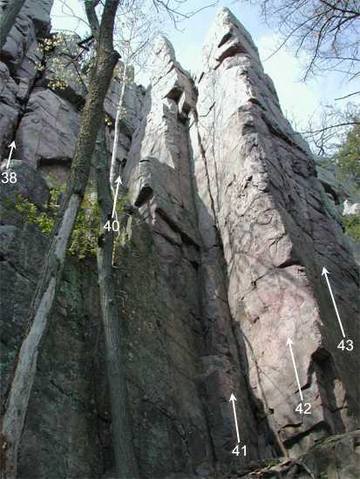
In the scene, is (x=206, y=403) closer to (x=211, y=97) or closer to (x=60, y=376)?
(x=60, y=376)

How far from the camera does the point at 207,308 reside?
13.5 m

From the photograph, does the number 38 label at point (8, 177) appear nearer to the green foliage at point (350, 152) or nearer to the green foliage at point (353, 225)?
the green foliage at point (350, 152)

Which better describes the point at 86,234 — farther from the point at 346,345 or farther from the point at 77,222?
the point at 346,345

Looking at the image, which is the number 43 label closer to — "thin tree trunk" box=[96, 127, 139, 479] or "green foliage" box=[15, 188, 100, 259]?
"thin tree trunk" box=[96, 127, 139, 479]

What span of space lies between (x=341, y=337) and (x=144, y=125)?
508 inches

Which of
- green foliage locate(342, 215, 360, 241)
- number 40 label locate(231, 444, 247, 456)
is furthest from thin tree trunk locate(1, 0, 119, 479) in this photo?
green foliage locate(342, 215, 360, 241)

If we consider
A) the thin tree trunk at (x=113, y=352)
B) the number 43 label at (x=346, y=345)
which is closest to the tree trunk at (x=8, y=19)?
the thin tree trunk at (x=113, y=352)

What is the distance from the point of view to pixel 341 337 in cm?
1241

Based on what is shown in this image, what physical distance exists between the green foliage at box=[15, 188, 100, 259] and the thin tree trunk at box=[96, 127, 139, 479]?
64 centimetres

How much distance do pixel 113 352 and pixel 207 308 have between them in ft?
15.4

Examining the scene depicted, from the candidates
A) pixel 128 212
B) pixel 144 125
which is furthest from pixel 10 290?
pixel 144 125

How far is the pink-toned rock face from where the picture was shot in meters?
11.1

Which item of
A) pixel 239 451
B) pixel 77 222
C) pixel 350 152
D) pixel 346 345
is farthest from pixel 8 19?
pixel 346 345

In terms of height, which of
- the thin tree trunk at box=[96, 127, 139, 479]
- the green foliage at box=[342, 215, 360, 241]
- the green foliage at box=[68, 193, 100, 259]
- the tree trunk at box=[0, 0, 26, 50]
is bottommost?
the thin tree trunk at box=[96, 127, 139, 479]
